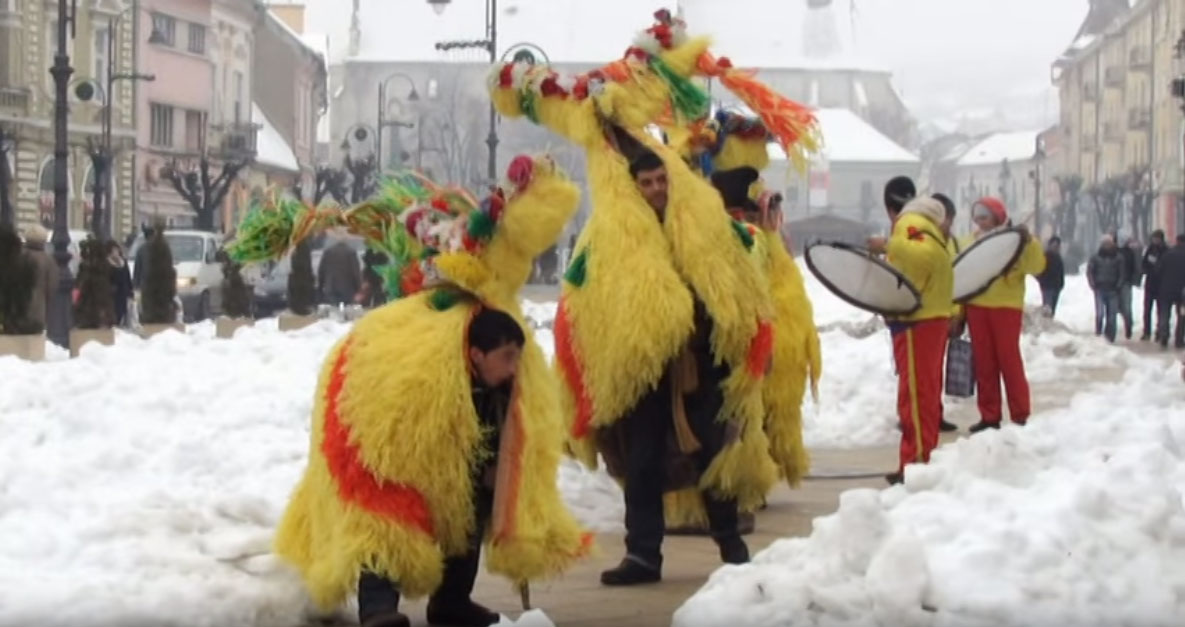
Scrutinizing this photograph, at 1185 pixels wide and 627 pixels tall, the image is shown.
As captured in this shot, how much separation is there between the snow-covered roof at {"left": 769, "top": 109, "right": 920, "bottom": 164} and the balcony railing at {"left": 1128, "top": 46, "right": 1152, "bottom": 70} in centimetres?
3496

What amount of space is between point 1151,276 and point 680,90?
23125mm

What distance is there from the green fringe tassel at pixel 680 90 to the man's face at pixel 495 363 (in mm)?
1893

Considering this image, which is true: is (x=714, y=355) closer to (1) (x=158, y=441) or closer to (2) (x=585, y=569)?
(2) (x=585, y=569)

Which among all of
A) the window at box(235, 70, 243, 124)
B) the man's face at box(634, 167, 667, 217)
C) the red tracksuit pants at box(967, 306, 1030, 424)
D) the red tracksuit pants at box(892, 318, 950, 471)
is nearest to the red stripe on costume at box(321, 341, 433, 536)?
the man's face at box(634, 167, 667, 217)

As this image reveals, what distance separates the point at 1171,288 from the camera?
29.1 metres

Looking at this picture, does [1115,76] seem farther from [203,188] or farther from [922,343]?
[922,343]

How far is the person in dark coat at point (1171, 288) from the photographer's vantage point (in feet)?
94.1

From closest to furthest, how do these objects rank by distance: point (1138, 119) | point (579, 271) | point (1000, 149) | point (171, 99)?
point (579, 271), point (171, 99), point (1138, 119), point (1000, 149)

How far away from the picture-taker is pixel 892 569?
6.05m

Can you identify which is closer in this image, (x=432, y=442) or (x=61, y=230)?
(x=432, y=442)

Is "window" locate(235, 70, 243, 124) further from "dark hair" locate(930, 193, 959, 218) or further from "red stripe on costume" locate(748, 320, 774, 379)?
"red stripe on costume" locate(748, 320, 774, 379)

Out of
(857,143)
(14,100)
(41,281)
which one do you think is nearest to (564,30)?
(857,143)

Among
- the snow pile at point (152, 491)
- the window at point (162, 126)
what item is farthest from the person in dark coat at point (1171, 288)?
the window at point (162, 126)

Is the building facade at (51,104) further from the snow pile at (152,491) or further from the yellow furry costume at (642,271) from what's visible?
the yellow furry costume at (642,271)
